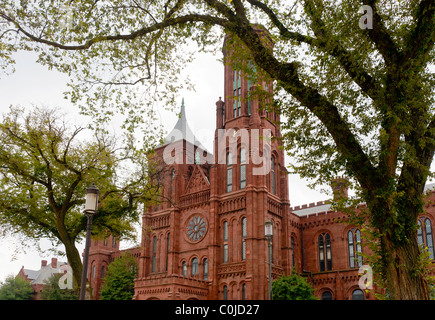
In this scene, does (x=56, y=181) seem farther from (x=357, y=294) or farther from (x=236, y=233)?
(x=357, y=294)

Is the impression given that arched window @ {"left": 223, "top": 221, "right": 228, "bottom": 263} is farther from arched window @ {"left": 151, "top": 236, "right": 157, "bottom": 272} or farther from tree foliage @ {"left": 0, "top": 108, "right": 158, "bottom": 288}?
tree foliage @ {"left": 0, "top": 108, "right": 158, "bottom": 288}

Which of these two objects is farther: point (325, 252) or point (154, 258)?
point (154, 258)

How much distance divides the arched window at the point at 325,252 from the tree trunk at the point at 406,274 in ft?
119

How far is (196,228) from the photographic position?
42.4 meters

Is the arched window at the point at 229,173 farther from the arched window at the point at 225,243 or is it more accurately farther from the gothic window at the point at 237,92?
the gothic window at the point at 237,92

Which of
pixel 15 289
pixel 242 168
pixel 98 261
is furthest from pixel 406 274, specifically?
pixel 15 289

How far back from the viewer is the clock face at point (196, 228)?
41.8m

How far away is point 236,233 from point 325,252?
1041cm

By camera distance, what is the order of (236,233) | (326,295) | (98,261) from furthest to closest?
(98,261)
(326,295)
(236,233)

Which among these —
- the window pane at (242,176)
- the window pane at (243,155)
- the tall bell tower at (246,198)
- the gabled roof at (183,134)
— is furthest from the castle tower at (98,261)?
the window pane at (243,155)

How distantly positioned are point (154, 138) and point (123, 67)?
270 centimetres

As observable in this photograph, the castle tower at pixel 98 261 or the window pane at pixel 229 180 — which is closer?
the window pane at pixel 229 180

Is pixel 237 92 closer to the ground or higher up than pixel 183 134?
higher up
